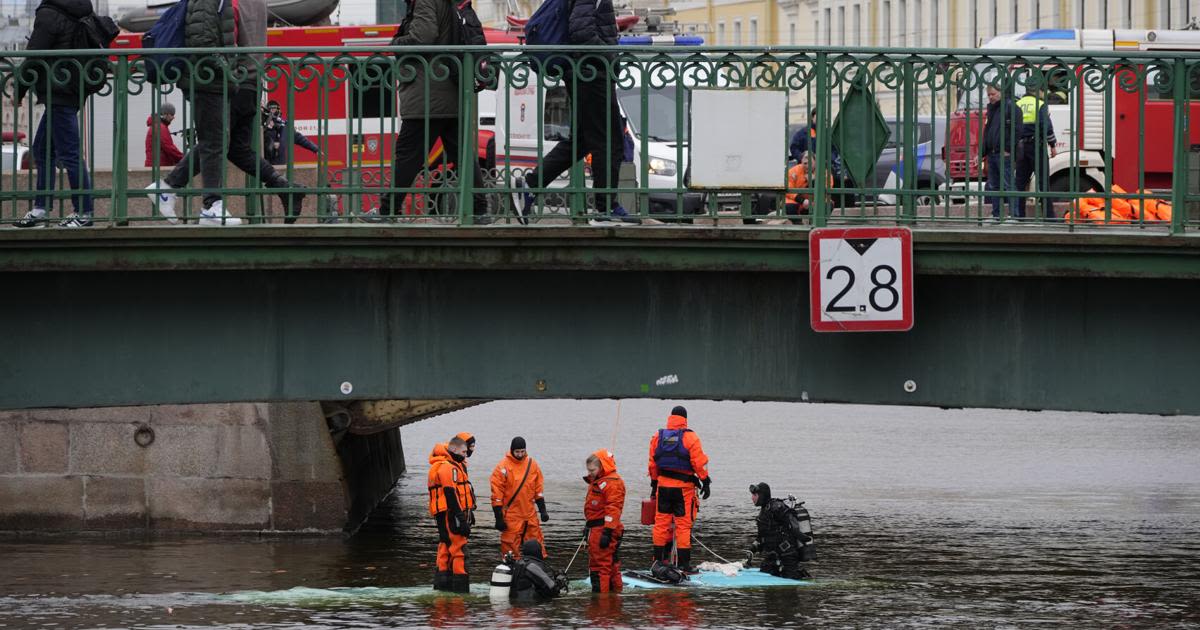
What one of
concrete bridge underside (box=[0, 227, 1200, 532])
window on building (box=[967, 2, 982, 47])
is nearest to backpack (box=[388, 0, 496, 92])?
concrete bridge underside (box=[0, 227, 1200, 532])

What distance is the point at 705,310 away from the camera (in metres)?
11.5

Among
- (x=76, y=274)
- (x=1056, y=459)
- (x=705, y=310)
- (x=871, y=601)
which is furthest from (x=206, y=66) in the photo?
(x=1056, y=459)

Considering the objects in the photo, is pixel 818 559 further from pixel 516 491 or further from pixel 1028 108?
pixel 1028 108

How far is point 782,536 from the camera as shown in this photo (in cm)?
2519

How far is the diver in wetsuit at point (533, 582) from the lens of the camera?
23.2 metres

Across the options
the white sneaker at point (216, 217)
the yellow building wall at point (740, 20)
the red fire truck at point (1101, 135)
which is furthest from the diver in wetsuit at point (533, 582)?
the yellow building wall at point (740, 20)

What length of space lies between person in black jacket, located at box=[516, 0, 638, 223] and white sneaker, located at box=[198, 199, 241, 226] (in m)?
1.60

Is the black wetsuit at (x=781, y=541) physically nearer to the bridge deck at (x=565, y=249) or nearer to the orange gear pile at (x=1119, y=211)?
the orange gear pile at (x=1119, y=211)

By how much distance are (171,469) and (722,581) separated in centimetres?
800

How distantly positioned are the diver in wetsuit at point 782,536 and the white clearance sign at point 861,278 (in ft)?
40.0

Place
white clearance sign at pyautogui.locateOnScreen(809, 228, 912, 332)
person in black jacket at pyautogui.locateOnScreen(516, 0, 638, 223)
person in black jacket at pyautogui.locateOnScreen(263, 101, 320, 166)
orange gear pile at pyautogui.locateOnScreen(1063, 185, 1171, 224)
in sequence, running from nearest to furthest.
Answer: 1. white clearance sign at pyautogui.locateOnScreen(809, 228, 912, 332)
2. orange gear pile at pyautogui.locateOnScreen(1063, 185, 1171, 224)
3. person in black jacket at pyautogui.locateOnScreen(516, 0, 638, 223)
4. person in black jacket at pyautogui.locateOnScreen(263, 101, 320, 166)

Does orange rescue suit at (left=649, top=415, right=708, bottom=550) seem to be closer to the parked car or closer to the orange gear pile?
the parked car

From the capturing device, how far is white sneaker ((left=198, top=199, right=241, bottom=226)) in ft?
37.9

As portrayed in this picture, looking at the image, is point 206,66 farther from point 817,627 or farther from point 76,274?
point 817,627
